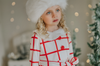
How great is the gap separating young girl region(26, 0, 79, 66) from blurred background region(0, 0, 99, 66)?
0.98m

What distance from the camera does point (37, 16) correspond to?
0.74 metres

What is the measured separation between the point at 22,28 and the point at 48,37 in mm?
1405

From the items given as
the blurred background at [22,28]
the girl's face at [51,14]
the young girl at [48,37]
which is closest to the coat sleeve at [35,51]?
the young girl at [48,37]

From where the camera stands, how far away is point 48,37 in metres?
0.78

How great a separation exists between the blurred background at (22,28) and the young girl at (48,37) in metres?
0.98

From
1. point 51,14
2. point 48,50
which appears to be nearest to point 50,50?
point 48,50

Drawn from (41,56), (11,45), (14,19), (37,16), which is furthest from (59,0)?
(11,45)

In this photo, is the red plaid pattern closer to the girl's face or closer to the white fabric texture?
the white fabric texture

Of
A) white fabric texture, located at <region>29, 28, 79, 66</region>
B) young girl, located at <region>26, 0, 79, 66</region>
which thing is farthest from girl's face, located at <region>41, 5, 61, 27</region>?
white fabric texture, located at <region>29, 28, 79, 66</region>

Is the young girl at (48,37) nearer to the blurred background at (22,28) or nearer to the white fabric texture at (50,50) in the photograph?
the white fabric texture at (50,50)

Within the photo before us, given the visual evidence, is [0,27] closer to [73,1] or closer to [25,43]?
[25,43]

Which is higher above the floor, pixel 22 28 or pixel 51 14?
pixel 22 28

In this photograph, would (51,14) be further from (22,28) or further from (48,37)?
(22,28)

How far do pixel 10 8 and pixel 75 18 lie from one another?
1.24 m
